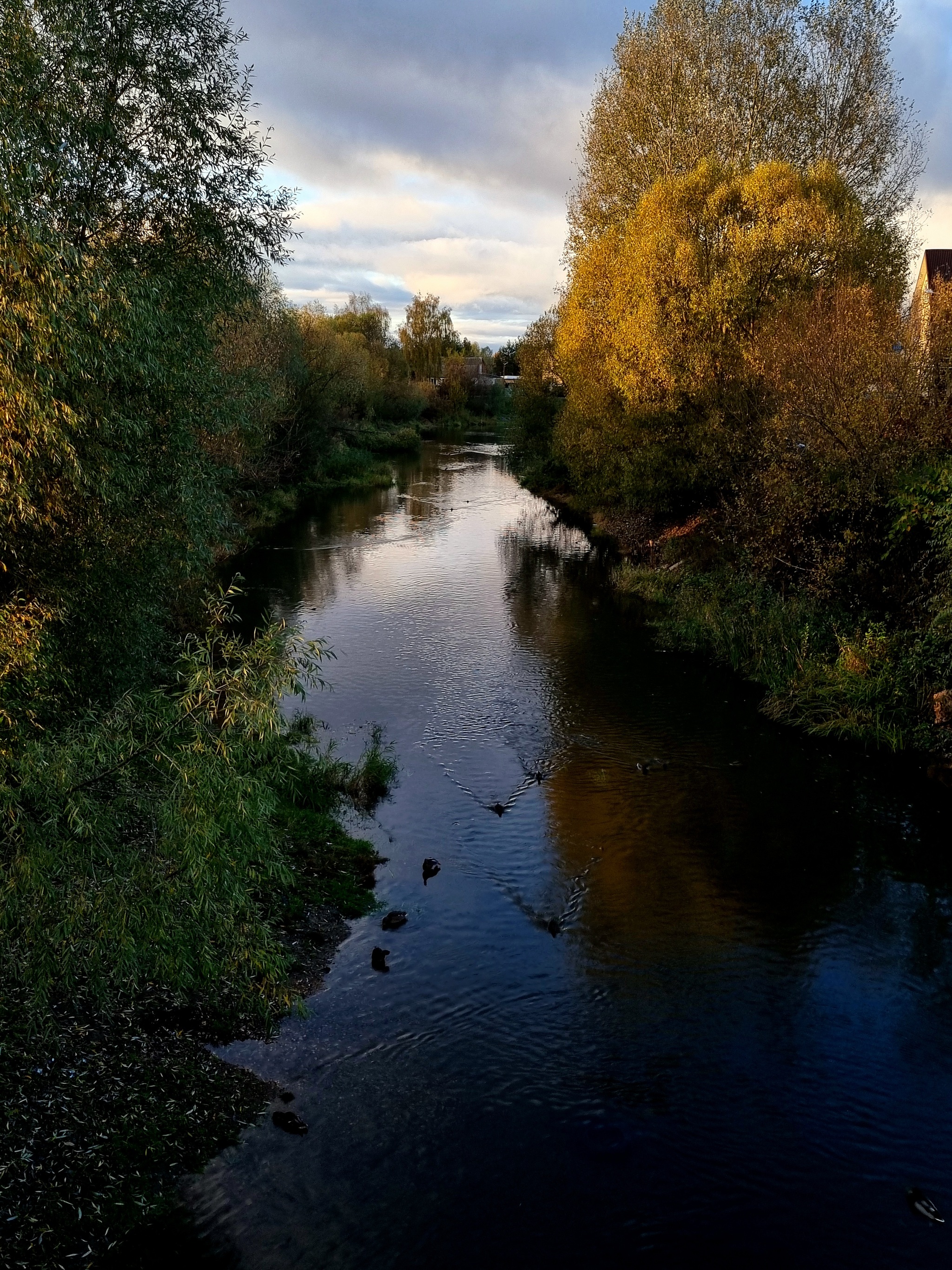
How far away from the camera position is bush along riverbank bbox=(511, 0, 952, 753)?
19.5 m

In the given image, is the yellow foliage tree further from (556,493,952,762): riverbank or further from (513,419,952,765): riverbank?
(556,493,952,762): riverbank

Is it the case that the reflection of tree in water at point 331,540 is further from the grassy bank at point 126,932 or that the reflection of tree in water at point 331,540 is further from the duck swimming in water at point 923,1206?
the duck swimming in water at point 923,1206

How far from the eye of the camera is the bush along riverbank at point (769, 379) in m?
19.5

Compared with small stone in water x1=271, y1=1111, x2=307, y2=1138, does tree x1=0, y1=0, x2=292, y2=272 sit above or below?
above

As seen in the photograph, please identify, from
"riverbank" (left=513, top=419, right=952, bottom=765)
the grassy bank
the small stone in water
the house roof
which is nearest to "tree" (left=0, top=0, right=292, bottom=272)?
the grassy bank

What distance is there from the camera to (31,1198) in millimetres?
7613

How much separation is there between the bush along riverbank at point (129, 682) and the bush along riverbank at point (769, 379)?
1147 centimetres

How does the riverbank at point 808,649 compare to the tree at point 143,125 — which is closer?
the tree at point 143,125

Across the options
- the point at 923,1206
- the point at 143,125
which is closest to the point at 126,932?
the point at 923,1206

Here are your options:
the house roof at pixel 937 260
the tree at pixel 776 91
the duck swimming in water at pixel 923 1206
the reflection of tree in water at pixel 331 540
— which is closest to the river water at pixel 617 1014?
the duck swimming in water at pixel 923 1206

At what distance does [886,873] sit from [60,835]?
41.0ft

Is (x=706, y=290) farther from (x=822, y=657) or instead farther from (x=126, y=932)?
(x=126, y=932)

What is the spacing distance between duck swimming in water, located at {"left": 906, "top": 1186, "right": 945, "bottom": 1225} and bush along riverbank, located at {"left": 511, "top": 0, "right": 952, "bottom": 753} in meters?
10.8

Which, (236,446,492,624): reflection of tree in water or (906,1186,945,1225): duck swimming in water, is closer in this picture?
(906,1186,945,1225): duck swimming in water
